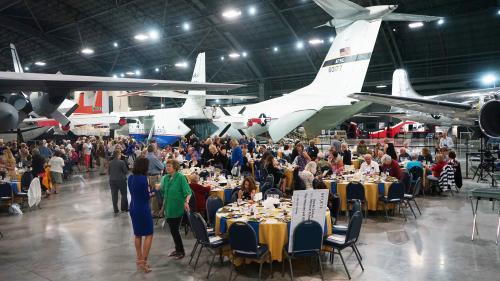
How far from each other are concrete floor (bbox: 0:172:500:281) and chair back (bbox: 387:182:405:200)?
54 cm

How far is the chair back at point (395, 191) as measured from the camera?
26.1 feet

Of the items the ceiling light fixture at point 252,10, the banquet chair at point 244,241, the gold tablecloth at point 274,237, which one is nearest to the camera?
the banquet chair at point 244,241

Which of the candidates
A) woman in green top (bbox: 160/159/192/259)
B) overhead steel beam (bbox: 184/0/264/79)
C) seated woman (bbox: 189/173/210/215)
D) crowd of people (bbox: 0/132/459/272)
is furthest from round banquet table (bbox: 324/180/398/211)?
overhead steel beam (bbox: 184/0/264/79)

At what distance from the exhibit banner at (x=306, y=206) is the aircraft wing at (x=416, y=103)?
4.66 meters

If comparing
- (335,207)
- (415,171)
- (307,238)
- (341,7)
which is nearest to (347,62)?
(341,7)

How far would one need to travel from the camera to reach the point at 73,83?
580cm

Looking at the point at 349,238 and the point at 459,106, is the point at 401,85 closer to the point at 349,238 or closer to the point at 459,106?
the point at 459,106

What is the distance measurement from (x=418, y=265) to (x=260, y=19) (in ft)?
73.3

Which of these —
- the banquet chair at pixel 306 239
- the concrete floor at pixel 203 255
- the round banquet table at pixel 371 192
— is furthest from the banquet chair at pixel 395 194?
the banquet chair at pixel 306 239

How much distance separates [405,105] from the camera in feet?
33.1

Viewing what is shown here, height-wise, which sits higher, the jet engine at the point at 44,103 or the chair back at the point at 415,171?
the jet engine at the point at 44,103

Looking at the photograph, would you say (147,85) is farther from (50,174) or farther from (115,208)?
(50,174)

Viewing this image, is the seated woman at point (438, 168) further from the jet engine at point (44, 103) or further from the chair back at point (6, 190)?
the chair back at point (6, 190)

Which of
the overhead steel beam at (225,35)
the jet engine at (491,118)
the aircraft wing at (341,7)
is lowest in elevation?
the jet engine at (491,118)
